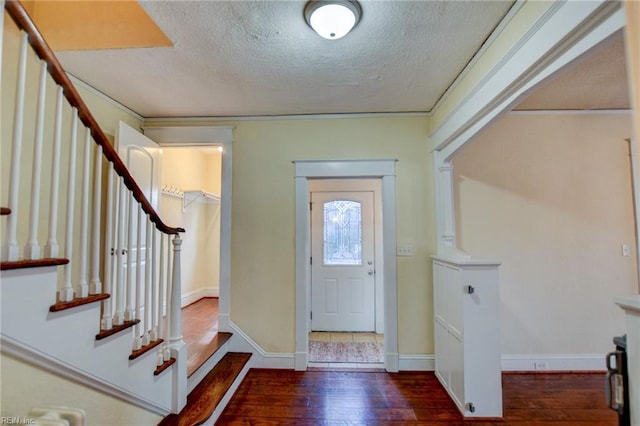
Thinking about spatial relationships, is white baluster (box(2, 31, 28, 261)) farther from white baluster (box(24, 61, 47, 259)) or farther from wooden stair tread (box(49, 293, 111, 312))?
wooden stair tread (box(49, 293, 111, 312))

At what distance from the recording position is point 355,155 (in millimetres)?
3146

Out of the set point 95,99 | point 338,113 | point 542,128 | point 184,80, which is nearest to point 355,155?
point 338,113

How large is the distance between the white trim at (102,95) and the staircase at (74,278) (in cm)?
25

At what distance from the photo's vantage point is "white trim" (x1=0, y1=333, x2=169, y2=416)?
1.08 meters

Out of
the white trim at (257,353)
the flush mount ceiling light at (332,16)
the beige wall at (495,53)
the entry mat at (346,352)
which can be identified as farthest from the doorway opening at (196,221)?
the beige wall at (495,53)

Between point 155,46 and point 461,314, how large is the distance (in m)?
2.88

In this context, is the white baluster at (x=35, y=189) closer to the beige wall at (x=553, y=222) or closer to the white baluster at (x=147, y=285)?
the white baluster at (x=147, y=285)

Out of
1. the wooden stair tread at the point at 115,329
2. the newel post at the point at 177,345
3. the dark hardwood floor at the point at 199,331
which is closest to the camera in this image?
the wooden stair tread at the point at 115,329

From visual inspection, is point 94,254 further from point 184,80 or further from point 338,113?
point 338,113

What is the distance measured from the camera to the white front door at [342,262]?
13.9ft

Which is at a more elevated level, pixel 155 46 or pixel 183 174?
pixel 155 46

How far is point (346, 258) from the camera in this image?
4.31 meters

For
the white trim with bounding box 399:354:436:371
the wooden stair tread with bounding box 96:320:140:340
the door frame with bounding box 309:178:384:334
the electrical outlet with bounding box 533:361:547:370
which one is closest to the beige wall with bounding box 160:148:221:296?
the door frame with bounding box 309:178:384:334

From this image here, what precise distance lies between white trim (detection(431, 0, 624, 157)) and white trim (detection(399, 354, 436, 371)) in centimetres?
215
